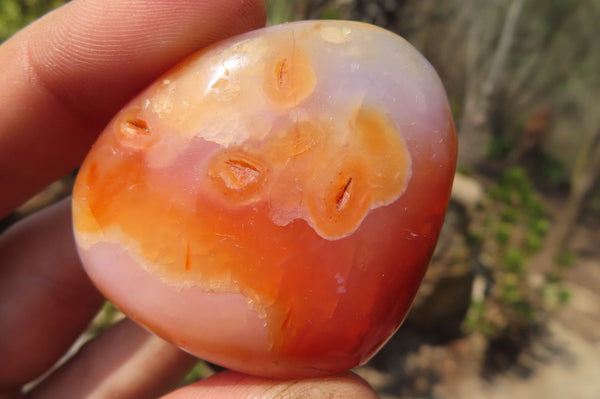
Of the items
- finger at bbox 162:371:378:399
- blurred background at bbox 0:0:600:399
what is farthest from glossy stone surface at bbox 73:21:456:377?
blurred background at bbox 0:0:600:399

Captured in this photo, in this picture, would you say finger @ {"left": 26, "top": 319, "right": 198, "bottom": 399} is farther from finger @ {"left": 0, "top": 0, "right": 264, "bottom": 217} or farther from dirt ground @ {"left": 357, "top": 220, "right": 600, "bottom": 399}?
dirt ground @ {"left": 357, "top": 220, "right": 600, "bottom": 399}

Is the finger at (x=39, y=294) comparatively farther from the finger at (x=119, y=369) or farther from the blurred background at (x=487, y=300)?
the blurred background at (x=487, y=300)

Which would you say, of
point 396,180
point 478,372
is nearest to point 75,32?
point 396,180

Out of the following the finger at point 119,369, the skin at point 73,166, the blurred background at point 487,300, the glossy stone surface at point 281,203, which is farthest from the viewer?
the blurred background at point 487,300

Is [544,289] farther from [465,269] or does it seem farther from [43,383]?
Answer: [43,383]

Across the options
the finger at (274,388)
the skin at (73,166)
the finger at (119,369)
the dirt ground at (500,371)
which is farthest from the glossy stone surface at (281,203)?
the dirt ground at (500,371)

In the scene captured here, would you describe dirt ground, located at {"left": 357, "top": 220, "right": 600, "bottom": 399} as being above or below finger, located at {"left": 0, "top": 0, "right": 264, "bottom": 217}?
below

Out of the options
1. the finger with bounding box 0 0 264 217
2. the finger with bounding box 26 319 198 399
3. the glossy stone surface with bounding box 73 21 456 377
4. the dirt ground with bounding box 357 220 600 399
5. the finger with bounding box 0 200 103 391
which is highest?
the finger with bounding box 0 0 264 217
